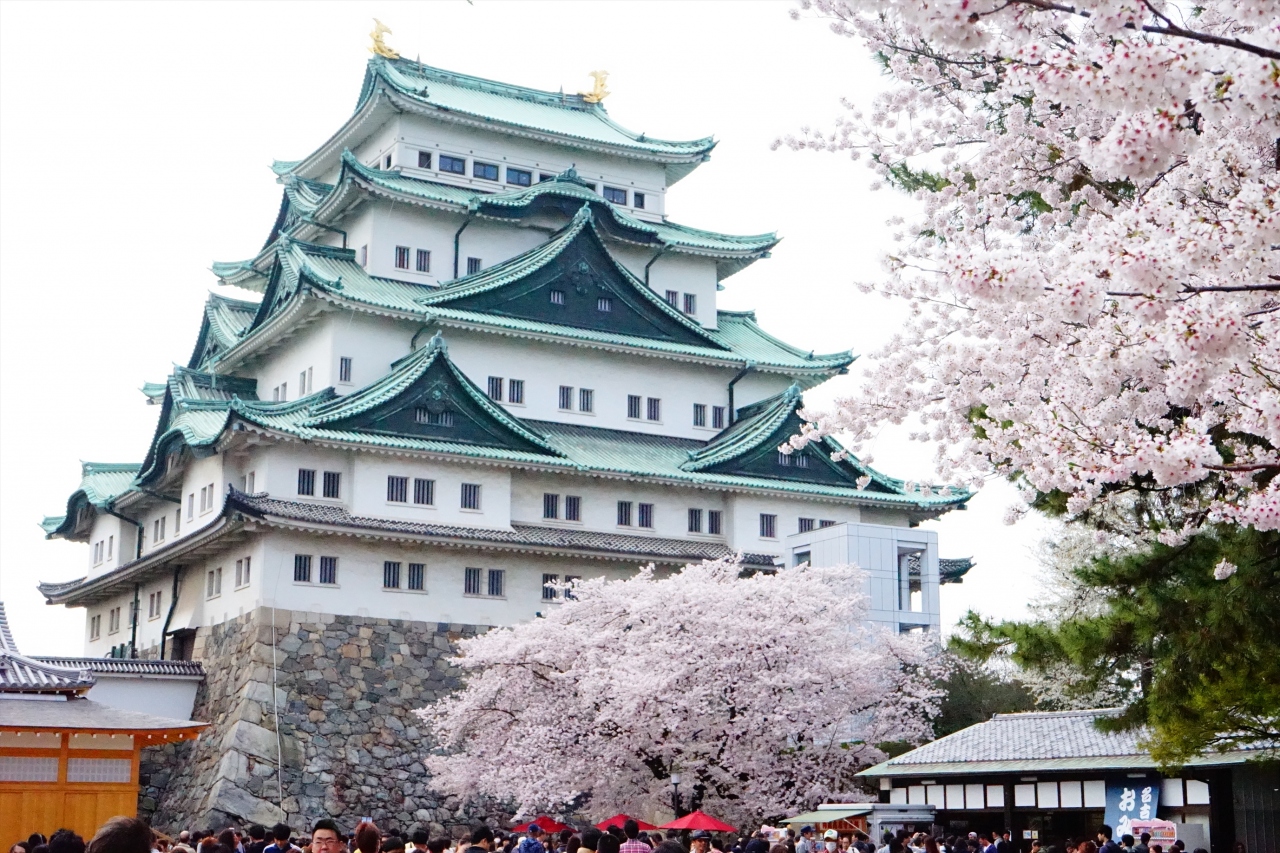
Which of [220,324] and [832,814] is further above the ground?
[220,324]

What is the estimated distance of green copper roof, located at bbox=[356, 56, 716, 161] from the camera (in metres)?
48.7

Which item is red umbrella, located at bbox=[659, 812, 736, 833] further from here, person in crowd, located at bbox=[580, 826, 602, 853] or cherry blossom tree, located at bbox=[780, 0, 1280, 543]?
person in crowd, located at bbox=[580, 826, 602, 853]

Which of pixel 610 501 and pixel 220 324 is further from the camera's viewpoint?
pixel 220 324

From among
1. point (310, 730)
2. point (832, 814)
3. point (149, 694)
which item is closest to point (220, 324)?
point (149, 694)

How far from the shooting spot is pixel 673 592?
33.8 metres

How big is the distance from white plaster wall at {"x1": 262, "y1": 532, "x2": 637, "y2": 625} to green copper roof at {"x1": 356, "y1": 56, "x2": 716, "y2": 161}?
52.8ft

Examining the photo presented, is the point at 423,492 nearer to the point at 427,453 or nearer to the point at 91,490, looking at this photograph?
the point at 427,453

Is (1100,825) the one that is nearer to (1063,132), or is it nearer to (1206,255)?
(1063,132)

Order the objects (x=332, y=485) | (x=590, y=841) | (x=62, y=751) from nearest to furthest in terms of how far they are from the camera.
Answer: (x=590, y=841) < (x=62, y=751) < (x=332, y=485)

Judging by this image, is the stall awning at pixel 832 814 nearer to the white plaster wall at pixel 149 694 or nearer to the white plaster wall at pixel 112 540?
the white plaster wall at pixel 149 694

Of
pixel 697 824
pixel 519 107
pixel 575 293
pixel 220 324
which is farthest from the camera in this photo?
pixel 519 107

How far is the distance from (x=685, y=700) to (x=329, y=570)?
39.8 feet

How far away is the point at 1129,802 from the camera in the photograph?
27.2m

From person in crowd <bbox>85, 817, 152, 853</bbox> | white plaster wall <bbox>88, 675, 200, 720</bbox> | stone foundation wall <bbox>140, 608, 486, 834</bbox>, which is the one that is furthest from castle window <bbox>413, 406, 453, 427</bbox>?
person in crowd <bbox>85, 817, 152, 853</bbox>
